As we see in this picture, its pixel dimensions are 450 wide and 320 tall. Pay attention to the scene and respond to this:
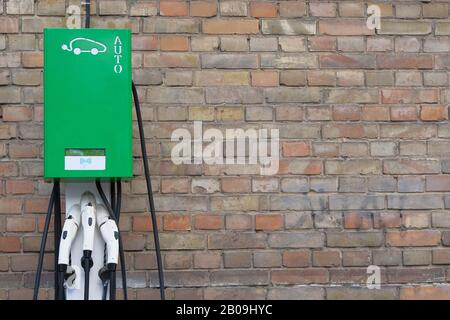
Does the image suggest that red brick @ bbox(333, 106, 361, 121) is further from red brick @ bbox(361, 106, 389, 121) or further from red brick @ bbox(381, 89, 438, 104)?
red brick @ bbox(381, 89, 438, 104)

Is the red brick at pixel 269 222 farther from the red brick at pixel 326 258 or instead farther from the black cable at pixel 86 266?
the black cable at pixel 86 266

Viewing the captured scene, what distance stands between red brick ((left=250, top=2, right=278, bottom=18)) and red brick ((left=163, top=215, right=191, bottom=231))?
0.98 m

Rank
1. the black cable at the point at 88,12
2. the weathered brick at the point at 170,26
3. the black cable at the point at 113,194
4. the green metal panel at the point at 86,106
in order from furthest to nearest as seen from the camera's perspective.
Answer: the weathered brick at the point at 170,26 → the black cable at the point at 88,12 → the black cable at the point at 113,194 → the green metal panel at the point at 86,106

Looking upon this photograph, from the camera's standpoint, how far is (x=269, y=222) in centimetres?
349

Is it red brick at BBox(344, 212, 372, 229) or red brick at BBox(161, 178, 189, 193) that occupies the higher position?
red brick at BBox(161, 178, 189, 193)

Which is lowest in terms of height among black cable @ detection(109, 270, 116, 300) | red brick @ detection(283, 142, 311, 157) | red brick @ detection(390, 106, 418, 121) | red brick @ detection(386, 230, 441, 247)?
black cable @ detection(109, 270, 116, 300)

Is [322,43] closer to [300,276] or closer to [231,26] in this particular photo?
[231,26]

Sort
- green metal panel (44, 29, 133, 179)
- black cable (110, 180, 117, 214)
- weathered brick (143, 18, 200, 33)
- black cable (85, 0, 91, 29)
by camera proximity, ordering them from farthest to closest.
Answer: weathered brick (143, 18, 200, 33)
black cable (85, 0, 91, 29)
black cable (110, 180, 117, 214)
green metal panel (44, 29, 133, 179)

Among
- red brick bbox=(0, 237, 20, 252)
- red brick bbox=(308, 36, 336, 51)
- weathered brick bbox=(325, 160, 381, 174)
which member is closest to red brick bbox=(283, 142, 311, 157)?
weathered brick bbox=(325, 160, 381, 174)

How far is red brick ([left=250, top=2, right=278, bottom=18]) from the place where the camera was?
11.5 ft

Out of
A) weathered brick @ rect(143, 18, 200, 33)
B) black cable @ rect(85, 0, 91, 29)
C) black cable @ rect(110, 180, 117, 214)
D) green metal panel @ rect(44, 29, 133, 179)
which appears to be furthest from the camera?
weathered brick @ rect(143, 18, 200, 33)

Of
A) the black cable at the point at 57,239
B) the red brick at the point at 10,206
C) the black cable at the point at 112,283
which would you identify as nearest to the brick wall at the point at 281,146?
the red brick at the point at 10,206

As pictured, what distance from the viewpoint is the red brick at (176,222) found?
345cm

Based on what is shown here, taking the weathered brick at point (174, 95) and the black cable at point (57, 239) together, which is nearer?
the black cable at point (57, 239)
